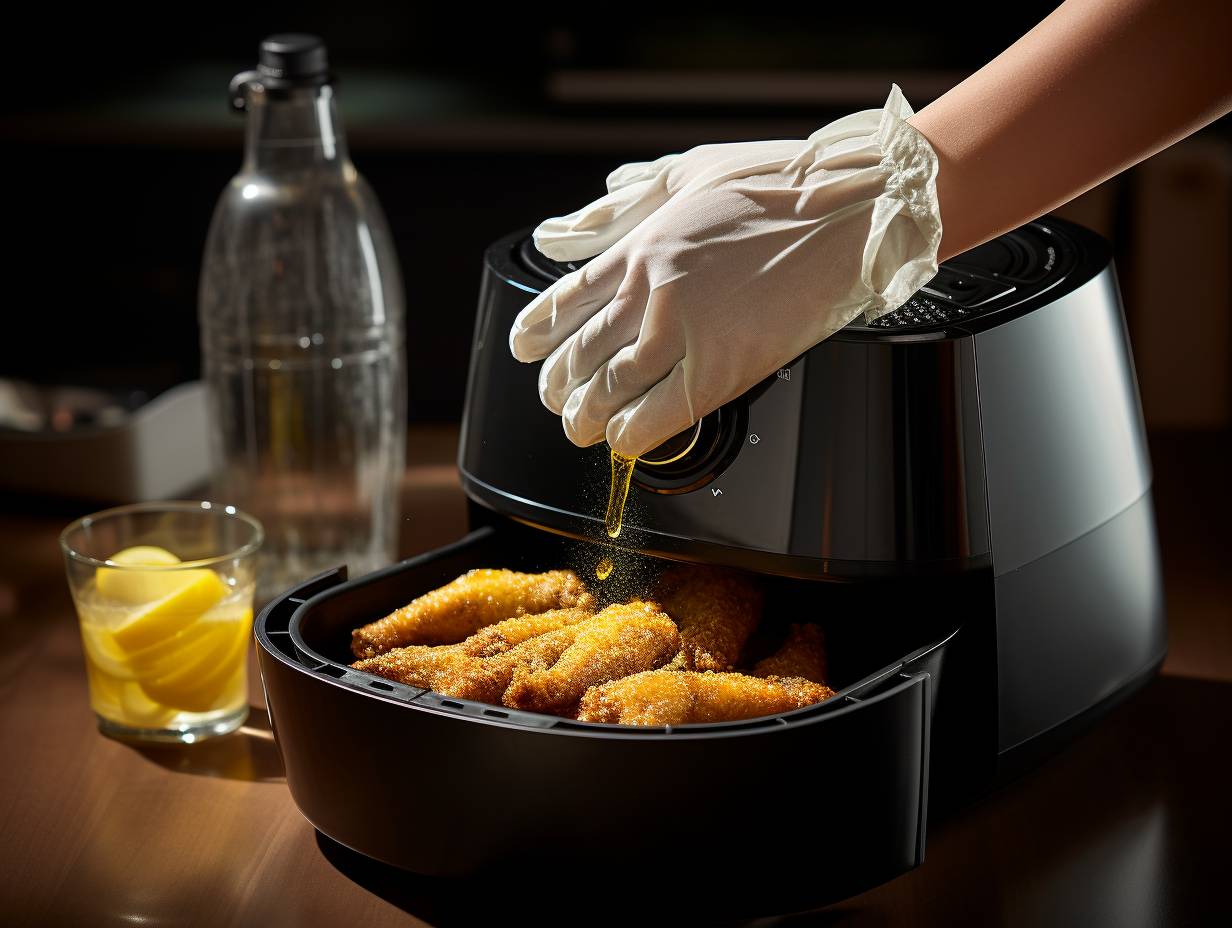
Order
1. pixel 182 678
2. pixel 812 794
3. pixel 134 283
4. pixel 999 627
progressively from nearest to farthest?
pixel 812 794, pixel 999 627, pixel 182 678, pixel 134 283

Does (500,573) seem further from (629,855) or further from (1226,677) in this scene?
(1226,677)

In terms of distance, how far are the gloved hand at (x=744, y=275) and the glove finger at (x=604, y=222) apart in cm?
5

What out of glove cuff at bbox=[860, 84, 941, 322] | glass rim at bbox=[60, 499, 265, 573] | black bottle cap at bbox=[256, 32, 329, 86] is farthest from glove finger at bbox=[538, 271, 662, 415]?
black bottle cap at bbox=[256, 32, 329, 86]

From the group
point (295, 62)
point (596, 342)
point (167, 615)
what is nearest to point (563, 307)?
point (596, 342)

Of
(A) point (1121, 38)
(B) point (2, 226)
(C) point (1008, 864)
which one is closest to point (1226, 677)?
(C) point (1008, 864)

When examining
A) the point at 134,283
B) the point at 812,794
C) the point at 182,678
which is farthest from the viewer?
the point at 134,283

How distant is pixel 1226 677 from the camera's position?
0.85 meters

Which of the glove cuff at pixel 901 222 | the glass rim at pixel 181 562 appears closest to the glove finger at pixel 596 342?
the glove cuff at pixel 901 222

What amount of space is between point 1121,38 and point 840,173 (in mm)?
136

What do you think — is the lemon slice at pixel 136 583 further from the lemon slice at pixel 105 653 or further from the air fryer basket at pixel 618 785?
the air fryer basket at pixel 618 785

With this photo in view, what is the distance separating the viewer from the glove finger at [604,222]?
71 cm

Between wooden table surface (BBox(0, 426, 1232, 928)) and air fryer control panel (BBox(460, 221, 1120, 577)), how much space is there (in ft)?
0.49

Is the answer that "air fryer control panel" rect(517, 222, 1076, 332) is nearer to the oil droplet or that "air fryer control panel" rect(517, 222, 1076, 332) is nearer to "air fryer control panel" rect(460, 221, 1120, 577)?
"air fryer control panel" rect(460, 221, 1120, 577)

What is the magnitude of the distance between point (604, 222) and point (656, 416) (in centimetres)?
13
